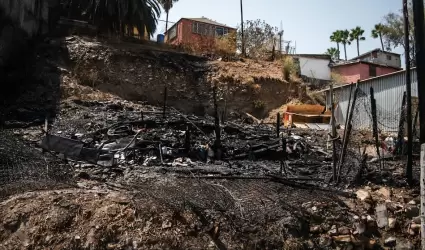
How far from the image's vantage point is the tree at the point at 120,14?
1848cm

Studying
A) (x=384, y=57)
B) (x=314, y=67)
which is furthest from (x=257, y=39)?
(x=384, y=57)

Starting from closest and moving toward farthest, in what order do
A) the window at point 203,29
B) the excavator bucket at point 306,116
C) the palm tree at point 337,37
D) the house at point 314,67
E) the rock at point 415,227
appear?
the rock at point 415,227, the excavator bucket at point 306,116, the house at point 314,67, the window at point 203,29, the palm tree at point 337,37

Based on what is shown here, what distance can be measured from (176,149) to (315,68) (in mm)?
17566

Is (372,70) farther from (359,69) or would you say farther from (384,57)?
(384,57)

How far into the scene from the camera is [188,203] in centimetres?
539

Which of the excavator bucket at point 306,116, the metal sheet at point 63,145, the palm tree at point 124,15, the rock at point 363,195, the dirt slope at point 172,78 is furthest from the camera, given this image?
the palm tree at point 124,15

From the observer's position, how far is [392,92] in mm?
16688

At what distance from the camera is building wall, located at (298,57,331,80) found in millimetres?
23688

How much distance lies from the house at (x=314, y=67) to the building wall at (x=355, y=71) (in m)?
1.78

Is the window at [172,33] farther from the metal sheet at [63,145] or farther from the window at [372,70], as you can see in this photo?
the metal sheet at [63,145]

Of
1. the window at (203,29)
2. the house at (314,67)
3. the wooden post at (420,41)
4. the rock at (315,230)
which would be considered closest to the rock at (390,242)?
the rock at (315,230)

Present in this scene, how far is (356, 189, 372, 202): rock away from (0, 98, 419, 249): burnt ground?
0.02 metres

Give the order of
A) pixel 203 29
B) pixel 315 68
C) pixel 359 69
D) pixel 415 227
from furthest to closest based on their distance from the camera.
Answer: pixel 203 29 < pixel 359 69 < pixel 315 68 < pixel 415 227

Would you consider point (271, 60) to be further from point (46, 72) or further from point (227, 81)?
point (46, 72)
